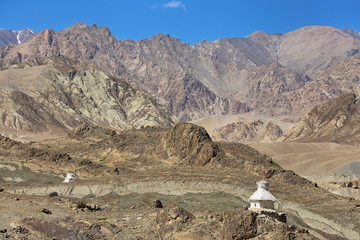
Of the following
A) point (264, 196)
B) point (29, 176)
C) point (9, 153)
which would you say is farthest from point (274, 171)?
point (9, 153)

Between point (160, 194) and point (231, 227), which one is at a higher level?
point (231, 227)

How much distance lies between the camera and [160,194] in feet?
114

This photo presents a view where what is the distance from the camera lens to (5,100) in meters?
187

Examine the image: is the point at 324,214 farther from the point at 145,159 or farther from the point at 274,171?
the point at 145,159

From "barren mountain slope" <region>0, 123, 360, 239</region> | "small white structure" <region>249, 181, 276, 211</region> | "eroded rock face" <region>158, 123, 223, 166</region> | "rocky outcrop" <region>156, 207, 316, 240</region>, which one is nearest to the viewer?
"rocky outcrop" <region>156, 207, 316, 240</region>

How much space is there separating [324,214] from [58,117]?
173983 mm

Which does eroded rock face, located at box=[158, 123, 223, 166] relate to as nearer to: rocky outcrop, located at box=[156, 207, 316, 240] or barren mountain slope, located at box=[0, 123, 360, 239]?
barren mountain slope, located at box=[0, 123, 360, 239]

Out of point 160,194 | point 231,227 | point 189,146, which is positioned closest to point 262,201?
point 231,227

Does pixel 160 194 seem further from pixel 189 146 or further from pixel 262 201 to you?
pixel 189 146

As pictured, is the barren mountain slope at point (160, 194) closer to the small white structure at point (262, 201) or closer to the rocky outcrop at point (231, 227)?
the rocky outcrop at point (231, 227)

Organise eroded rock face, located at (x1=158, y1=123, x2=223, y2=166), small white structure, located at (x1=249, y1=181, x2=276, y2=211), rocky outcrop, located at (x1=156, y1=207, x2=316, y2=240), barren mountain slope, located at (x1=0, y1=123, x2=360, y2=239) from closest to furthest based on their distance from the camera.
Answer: rocky outcrop, located at (x1=156, y1=207, x2=316, y2=240)
barren mountain slope, located at (x1=0, y1=123, x2=360, y2=239)
small white structure, located at (x1=249, y1=181, x2=276, y2=211)
eroded rock face, located at (x1=158, y1=123, x2=223, y2=166)

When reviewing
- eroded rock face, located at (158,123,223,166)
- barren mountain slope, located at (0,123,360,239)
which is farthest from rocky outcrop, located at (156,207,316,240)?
eroded rock face, located at (158,123,223,166)

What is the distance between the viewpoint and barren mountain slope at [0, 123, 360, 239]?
19.3m

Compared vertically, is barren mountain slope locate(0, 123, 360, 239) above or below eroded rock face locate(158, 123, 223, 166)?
below
